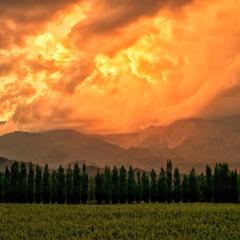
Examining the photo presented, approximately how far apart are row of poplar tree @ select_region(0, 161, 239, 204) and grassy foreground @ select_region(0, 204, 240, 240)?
220 ft

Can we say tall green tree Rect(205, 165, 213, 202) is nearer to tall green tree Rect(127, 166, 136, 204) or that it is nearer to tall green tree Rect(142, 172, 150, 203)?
tall green tree Rect(142, 172, 150, 203)

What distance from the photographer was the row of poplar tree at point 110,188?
153 meters

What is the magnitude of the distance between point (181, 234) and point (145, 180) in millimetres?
100216

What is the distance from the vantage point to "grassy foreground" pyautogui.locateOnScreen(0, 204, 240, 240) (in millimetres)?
59938

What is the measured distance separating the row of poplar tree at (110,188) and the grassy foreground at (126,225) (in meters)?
67.0

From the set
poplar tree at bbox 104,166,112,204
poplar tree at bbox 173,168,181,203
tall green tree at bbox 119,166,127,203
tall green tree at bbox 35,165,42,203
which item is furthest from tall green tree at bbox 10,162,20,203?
poplar tree at bbox 173,168,181,203

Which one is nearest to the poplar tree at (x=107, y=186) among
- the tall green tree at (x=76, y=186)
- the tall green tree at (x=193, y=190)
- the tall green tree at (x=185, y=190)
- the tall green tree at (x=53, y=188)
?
the tall green tree at (x=76, y=186)

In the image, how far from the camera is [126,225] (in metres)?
68.3

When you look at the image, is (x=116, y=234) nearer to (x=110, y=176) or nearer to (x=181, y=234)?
(x=181, y=234)

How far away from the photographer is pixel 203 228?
214 ft

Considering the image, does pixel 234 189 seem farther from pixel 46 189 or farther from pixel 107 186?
pixel 46 189

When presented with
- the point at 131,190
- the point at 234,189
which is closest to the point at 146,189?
the point at 131,190

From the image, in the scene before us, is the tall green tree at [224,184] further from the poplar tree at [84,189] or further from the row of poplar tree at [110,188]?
the poplar tree at [84,189]

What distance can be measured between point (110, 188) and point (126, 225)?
88931mm
